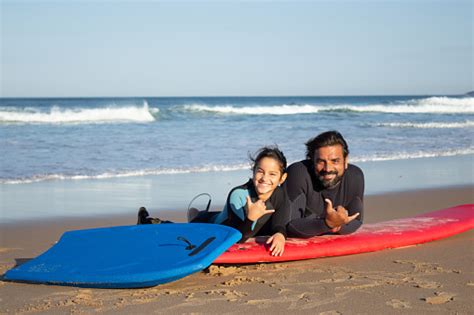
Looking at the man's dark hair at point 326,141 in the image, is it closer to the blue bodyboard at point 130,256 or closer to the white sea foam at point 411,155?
the blue bodyboard at point 130,256

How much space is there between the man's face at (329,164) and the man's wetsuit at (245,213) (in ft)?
1.31

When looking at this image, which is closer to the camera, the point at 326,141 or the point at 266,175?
the point at 266,175

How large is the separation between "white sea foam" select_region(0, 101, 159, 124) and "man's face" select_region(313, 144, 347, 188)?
2027cm

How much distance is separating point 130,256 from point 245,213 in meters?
0.82

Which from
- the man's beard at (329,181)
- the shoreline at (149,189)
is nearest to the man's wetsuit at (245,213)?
the man's beard at (329,181)

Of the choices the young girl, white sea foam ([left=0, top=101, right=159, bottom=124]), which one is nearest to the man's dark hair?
the young girl

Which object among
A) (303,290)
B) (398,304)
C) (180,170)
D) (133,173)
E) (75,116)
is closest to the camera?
(398,304)

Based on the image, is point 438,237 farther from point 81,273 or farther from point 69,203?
point 69,203

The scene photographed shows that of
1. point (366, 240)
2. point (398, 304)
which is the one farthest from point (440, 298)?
point (366, 240)

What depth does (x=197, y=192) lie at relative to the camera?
824cm

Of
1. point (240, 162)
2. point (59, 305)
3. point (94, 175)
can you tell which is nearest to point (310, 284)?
point (59, 305)

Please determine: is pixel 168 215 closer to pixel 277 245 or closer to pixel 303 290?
pixel 277 245

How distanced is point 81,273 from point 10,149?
375 inches

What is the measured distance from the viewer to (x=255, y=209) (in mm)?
4367
